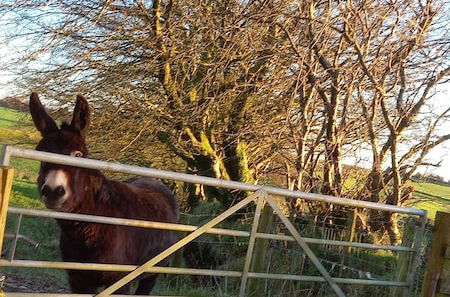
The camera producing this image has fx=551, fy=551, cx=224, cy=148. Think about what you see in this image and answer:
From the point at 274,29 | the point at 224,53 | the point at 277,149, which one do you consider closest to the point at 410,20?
the point at 274,29

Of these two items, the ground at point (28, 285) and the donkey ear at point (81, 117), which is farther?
the ground at point (28, 285)

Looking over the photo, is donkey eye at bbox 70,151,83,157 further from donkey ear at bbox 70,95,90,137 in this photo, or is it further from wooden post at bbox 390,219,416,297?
wooden post at bbox 390,219,416,297

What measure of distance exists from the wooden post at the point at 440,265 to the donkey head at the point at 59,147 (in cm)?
283

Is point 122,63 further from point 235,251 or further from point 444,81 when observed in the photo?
point 444,81

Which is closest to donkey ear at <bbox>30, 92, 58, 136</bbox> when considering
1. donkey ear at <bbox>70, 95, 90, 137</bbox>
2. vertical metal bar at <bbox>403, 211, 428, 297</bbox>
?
donkey ear at <bbox>70, 95, 90, 137</bbox>

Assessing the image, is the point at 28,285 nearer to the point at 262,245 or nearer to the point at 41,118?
the point at 262,245

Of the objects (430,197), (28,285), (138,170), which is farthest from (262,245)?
(430,197)

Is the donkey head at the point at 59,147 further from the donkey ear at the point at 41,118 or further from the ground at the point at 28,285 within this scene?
the ground at the point at 28,285

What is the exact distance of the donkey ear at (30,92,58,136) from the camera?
4.10 m

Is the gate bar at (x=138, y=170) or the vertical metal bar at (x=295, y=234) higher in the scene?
the gate bar at (x=138, y=170)

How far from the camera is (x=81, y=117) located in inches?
166

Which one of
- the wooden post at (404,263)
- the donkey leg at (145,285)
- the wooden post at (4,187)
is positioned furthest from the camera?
the donkey leg at (145,285)

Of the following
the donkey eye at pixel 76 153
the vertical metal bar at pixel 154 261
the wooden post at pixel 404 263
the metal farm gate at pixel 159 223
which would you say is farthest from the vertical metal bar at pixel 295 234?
the donkey eye at pixel 76 153

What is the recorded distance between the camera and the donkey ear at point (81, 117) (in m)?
4.18
